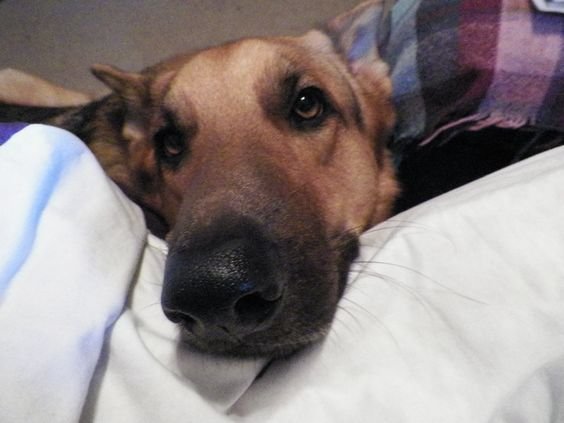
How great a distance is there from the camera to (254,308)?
73cm

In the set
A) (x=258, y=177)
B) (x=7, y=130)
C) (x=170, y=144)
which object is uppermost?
(x=7, y=130)

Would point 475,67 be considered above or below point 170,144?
above

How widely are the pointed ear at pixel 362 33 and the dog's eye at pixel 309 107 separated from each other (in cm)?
29

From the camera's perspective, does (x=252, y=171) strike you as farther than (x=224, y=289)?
Yes

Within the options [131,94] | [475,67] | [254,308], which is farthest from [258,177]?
[131,94]

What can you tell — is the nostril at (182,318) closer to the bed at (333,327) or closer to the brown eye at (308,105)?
the bed at (333,327)

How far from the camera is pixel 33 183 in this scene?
0.81 metres

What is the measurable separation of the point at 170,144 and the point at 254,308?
72 centimetres

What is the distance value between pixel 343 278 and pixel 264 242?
204mm

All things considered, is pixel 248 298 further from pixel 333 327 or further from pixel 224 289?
pixel 333 327

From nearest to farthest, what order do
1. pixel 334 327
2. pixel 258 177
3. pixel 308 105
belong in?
pixel 334 327 → pixel 258 177 → pixel 308 105

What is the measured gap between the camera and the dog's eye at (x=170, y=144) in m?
1.30

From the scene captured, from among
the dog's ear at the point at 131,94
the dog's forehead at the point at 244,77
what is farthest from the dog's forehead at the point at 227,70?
the dog's ear at the point at 131,94

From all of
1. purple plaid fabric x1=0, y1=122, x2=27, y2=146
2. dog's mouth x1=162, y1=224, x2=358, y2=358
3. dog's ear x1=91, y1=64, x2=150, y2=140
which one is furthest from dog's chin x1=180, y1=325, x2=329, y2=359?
dog's ear x1=91, y1=64, x2=150, y2=140
